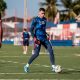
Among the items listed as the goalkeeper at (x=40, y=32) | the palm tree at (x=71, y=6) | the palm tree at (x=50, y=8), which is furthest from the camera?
the palm tree at (x=50, y=8)

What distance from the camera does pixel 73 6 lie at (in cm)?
10212

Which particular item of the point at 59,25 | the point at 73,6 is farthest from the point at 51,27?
the point at 73,6

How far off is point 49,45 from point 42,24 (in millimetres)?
706

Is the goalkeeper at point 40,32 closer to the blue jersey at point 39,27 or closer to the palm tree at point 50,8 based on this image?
the blue jersey at point 39,27

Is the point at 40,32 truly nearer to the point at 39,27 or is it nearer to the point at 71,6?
the point at 39,27

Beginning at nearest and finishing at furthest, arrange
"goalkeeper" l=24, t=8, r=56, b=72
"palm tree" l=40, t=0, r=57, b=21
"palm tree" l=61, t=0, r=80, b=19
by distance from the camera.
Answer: "goalkeeper" l=24, t=8, r=56, b=72
"palm tree" l=61, t=0, r=80, b=19
"palm tree" l=40, t=0, r=57, b=21

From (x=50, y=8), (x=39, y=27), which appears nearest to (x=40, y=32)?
(x=39, y=27)

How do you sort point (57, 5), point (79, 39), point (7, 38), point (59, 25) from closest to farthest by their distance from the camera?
1. point (79, 39)
2. point (59, 25)
3. point (7, 38)
4. point (57, 5)

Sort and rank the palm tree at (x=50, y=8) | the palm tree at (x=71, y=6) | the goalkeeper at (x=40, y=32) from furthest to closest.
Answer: the palm tree at (x=50, y=8) → the palm tree at (x=71, y=6) → the goalkeeper at (x=40, y=32)

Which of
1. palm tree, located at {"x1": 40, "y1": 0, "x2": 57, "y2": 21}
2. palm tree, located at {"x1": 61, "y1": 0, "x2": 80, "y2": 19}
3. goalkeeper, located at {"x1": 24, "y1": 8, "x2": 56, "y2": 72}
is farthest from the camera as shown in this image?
palm tree, located at {"x1": 40, "y1": 0, "x2": 57, "y2": 21}

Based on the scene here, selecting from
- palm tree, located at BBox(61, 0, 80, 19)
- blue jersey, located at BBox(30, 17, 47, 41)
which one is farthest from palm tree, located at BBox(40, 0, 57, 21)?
blue jersey, located at BBox(30, 17, 47, 41)

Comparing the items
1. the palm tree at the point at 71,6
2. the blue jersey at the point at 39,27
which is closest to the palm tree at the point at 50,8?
the palm tree at the point at 71,6

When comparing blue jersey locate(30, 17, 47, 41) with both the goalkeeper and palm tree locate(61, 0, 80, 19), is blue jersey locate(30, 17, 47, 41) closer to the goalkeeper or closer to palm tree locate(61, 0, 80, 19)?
the goalkeeper

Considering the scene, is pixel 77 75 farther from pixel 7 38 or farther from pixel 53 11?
pixel 53 11
